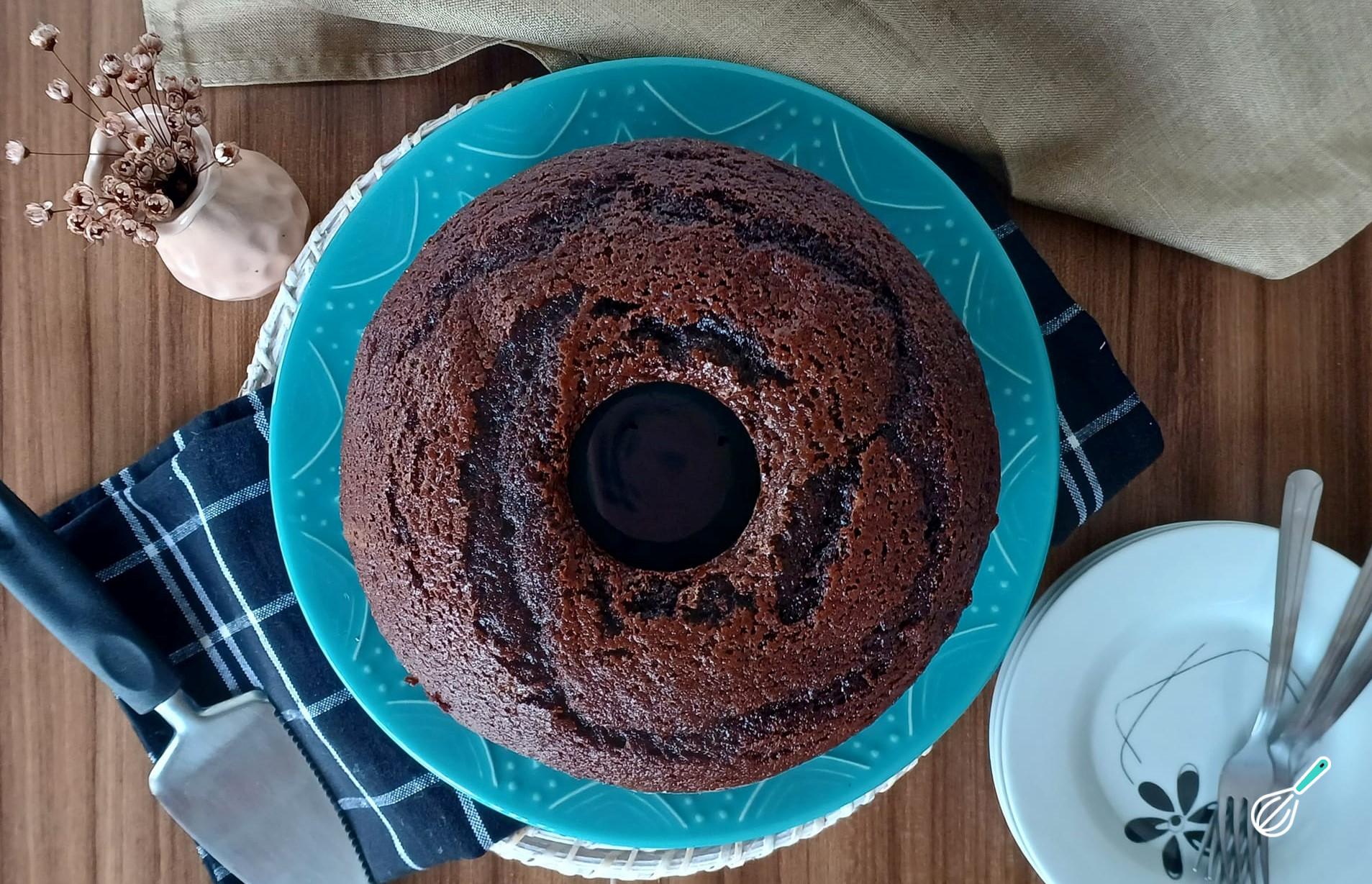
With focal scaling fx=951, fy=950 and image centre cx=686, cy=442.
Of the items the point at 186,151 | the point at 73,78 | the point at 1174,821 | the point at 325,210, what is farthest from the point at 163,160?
the point at 1174,821

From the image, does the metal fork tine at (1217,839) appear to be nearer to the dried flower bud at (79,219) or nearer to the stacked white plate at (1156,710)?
the stacked white plate at (1156,710)

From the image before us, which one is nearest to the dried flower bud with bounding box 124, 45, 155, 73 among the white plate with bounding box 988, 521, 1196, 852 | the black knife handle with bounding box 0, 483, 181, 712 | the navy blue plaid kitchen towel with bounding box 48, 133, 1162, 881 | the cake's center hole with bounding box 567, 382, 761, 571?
the navy blue plaid kitchen towel with bounding box 48, 133, 1162, 881

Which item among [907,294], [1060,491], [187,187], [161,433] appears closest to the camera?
[907,294]

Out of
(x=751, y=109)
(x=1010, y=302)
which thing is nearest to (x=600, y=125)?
(x=751, y=109)

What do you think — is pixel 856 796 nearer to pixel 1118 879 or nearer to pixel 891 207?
pixel 1118 879

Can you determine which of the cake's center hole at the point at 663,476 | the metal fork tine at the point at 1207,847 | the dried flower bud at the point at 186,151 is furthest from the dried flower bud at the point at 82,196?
the metal fork tine at the point at 1207,847
